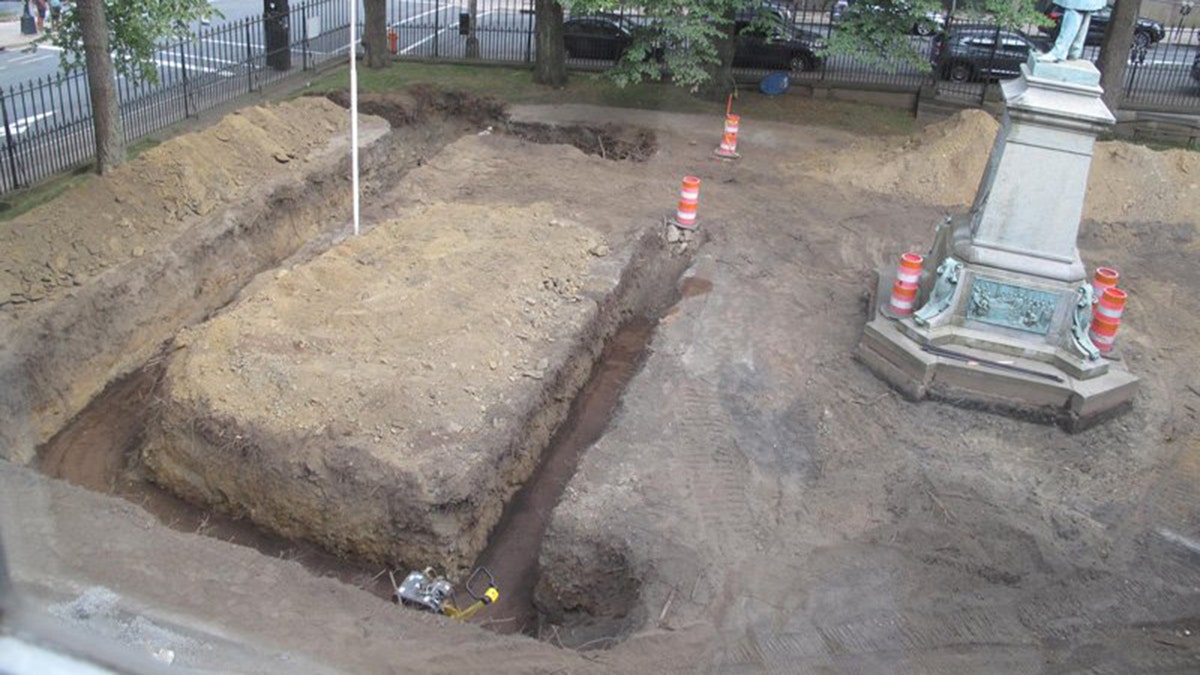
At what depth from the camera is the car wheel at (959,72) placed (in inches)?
796

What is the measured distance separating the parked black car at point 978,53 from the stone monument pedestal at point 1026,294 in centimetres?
1093

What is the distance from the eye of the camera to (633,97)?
62.2 ft

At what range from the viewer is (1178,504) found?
8.38 m

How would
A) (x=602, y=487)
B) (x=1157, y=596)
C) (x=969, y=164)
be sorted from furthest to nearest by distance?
(x=969, y=164) < (x=602, y=487) < (x=1157, y=596)

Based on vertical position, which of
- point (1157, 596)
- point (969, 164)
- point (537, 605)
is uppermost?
point (969, 164)

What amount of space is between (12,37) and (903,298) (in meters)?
25.2

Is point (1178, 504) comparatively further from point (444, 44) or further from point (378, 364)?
point (444, 44)

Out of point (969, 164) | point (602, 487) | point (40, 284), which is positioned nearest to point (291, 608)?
point (602, 487)

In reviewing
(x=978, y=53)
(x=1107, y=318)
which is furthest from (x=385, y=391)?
(x=978, y=53)

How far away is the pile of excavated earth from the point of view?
21.5ft

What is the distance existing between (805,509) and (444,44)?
58.5ft

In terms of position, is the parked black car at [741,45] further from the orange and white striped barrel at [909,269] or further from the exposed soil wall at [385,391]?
the orange and white striped barrel at [909,269]

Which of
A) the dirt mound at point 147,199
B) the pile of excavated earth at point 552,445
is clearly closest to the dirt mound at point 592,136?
the pile of excavated earth at point 552,445

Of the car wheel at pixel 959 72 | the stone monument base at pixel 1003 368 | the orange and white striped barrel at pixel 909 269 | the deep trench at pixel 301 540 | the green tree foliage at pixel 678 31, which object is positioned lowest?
the deep trench at pixel 301 540
